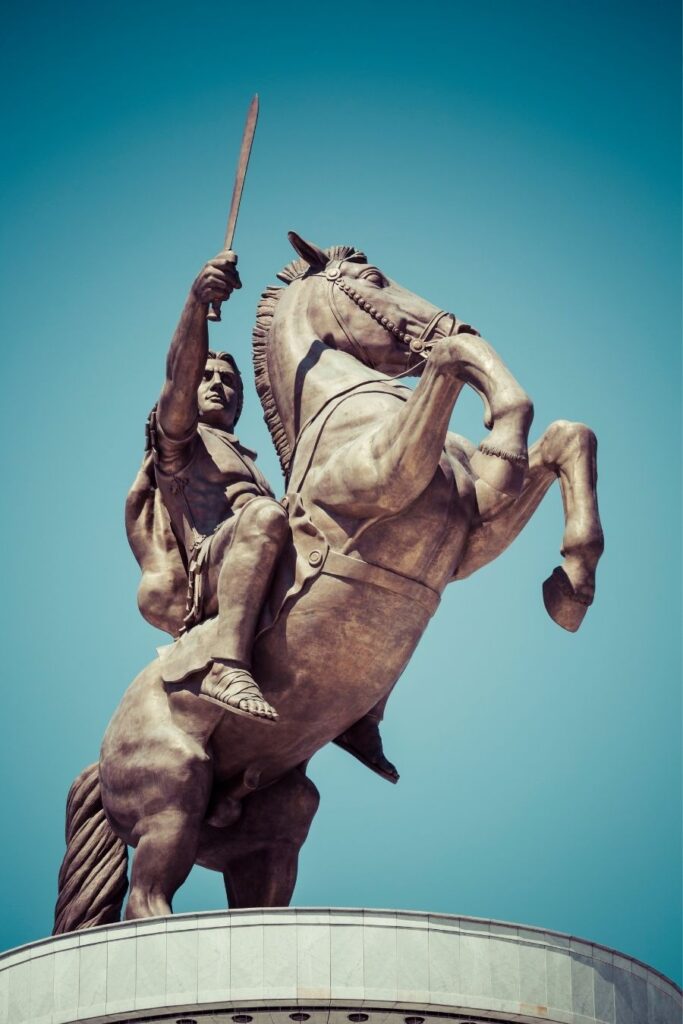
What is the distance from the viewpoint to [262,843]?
13.7 m

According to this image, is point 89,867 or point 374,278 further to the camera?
point 374,278

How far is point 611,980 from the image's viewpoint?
1175 centimetres

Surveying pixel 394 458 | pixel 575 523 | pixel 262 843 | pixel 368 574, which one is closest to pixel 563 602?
pixel 575 523

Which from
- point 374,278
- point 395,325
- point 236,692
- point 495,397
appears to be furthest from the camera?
point 374,278

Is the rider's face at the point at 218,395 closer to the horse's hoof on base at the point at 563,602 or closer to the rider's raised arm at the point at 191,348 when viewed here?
the rider's raised arm at the point at 191,348

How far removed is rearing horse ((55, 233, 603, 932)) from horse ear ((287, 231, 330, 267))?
1.50 ft

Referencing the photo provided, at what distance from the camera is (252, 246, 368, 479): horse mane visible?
14234 millimetres

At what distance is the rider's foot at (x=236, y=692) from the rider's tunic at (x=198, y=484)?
4.26ft

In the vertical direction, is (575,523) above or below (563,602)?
above

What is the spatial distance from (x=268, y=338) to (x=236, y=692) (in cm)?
295

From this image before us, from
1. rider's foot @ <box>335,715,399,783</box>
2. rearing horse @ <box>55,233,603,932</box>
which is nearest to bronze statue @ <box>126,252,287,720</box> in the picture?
rearing horse @ <box>55,233,603,932</box>

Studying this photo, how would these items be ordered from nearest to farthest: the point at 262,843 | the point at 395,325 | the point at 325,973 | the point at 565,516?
1. the point at 325,973
2. the point at 565,516
3. the point at 262,843
4. the point at 395,325

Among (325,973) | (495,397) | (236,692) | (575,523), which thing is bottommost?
(325,973)

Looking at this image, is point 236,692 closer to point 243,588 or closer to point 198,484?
point 243,588
